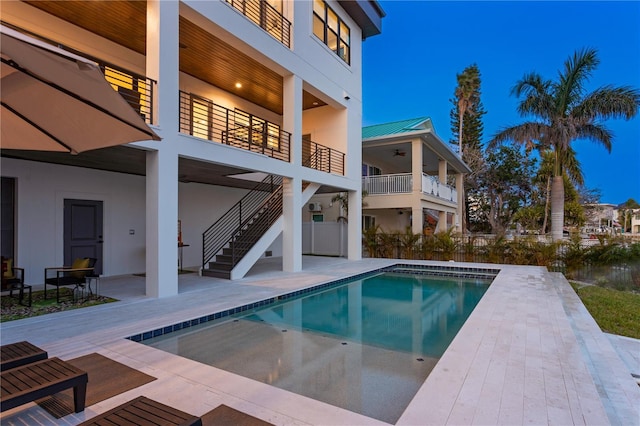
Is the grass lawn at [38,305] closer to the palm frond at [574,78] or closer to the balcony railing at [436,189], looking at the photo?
the balcony railing at [436,189]

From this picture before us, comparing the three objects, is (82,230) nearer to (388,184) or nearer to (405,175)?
(388,184)

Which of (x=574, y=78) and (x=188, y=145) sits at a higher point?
(x=574, y=78)

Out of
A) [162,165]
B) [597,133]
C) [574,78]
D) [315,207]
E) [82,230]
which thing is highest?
[574,78]

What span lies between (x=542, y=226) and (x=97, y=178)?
33798mm

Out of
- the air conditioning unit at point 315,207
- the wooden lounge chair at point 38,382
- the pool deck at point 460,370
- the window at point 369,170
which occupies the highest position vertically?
the window at point 369,170

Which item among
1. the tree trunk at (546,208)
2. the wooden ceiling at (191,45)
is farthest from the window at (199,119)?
the tree trunk at (546,208)

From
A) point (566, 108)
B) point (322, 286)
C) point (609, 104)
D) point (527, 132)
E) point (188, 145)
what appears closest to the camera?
point (188, 145)

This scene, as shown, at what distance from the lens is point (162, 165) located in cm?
685

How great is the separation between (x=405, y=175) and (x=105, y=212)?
1212 centimetres

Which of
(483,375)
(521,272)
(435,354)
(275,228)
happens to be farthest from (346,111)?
(483,375)

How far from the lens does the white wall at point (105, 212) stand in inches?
312

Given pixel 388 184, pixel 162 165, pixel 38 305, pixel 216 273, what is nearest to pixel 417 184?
pixel 388 184

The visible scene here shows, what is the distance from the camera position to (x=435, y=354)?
484 cm

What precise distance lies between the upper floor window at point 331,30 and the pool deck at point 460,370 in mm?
10005
